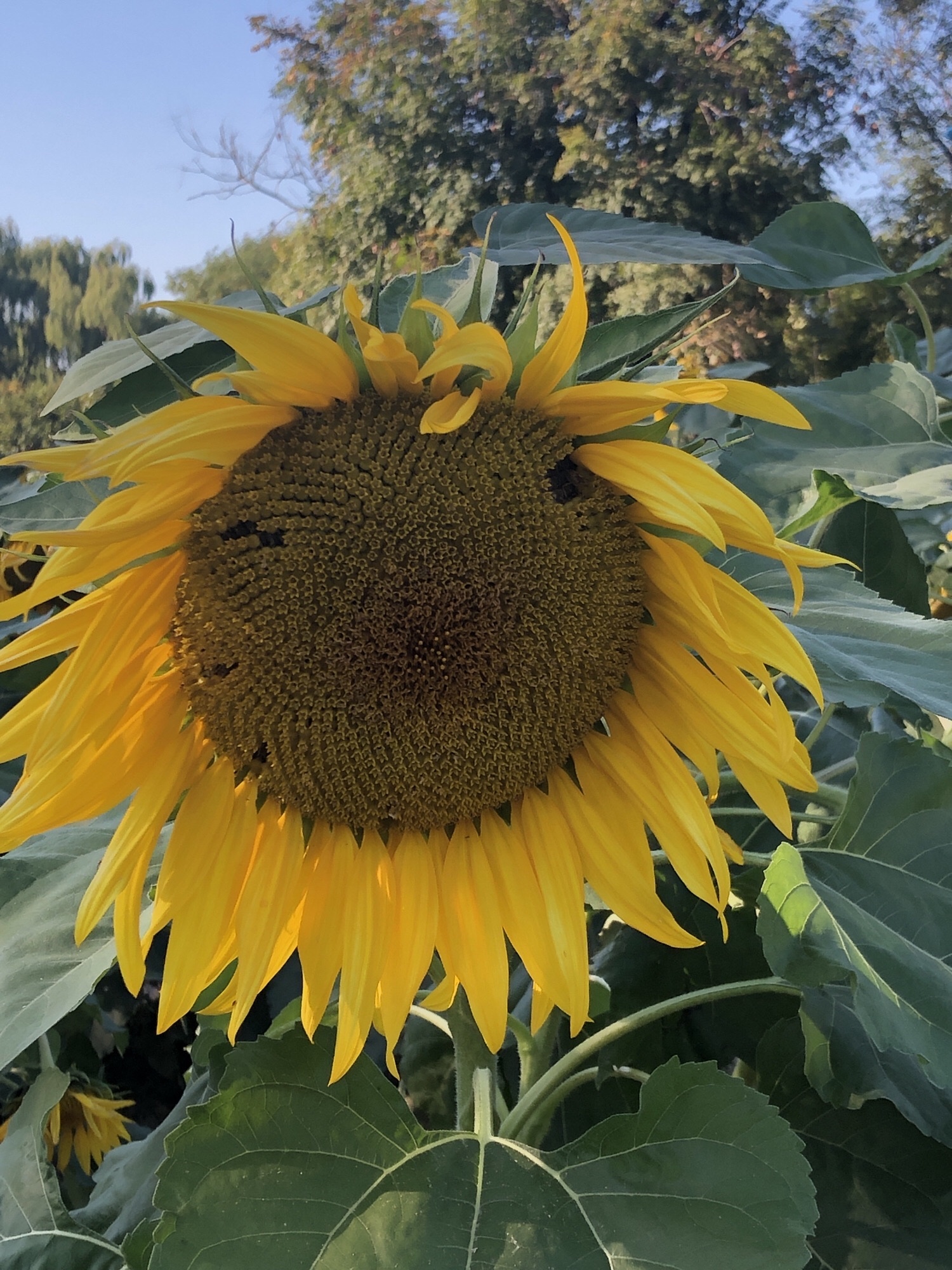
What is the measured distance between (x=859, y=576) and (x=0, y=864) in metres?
1.04

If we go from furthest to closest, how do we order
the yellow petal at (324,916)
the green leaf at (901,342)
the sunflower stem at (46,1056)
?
the green leaf at (901,342) → the sunflower stem at (46,1056) → the yellow petal at (324,916)

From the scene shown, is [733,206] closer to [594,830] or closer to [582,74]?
[582,74]

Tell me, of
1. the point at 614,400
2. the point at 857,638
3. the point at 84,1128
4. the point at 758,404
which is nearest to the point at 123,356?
the point at 614,400

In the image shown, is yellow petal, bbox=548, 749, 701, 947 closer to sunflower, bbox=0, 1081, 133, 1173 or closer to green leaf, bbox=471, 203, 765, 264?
green leaf, bbox=471, 203, 765, 264

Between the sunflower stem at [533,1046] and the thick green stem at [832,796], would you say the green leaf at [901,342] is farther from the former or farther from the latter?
the sunflower stem at [533,1046]

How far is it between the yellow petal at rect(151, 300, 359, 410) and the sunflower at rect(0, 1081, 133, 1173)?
1433 millimetres

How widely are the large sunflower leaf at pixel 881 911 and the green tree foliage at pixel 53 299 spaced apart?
28.3 metres

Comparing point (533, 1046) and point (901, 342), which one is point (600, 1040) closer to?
point (533, 1046)

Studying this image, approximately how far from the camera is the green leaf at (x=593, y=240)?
896mm

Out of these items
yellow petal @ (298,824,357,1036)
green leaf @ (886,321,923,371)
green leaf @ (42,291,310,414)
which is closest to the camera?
green leaf @ (42,291,310,414)

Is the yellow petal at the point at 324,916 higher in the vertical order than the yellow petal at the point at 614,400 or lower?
lower

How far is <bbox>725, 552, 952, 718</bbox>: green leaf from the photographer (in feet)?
2.63

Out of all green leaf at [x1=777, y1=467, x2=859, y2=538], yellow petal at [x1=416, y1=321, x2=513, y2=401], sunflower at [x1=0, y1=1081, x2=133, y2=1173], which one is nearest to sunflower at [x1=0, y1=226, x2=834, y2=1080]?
yellow petal at [x1=416, y1=321, x2=513, y2=401]

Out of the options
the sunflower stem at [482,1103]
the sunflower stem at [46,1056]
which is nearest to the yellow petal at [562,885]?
the sunflower stem at [482,1103]
